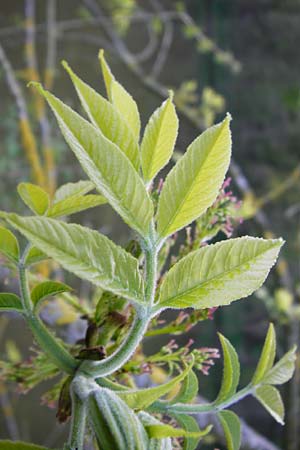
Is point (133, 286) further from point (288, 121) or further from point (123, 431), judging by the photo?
point (288, 121)

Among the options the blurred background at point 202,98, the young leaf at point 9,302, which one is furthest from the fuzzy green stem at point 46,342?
the blurred background at point 202,98

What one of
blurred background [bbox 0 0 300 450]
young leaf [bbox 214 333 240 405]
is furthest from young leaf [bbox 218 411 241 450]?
blurred background [bbox 0 0 300 450]

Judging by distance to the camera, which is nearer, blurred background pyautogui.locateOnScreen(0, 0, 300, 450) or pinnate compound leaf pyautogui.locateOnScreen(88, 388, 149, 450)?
pinnate compound leaf pyautogui.locateOnScreen(88, 388, 149, 450)

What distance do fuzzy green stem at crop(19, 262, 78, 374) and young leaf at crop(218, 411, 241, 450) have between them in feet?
0.16

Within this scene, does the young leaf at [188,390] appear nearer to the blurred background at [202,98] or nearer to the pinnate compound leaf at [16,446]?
the pinnate compound leaf at [16,446]

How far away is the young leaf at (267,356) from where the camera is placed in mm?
183

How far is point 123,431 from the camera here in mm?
136

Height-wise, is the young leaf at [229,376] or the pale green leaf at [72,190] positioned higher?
the pale green leaf at [72,190]

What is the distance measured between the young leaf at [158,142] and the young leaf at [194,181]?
14 millimetres

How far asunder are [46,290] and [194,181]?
5 centimetres

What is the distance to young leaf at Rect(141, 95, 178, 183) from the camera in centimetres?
16

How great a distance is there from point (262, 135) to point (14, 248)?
1.09 metres

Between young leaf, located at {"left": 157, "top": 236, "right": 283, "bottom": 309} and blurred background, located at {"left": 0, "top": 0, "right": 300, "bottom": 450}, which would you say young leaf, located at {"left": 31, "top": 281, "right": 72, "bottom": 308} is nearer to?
young leaf, located at {"left": 157, "top": 236, "right": 283, "bottom": 309}

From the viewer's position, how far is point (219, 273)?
137mm
